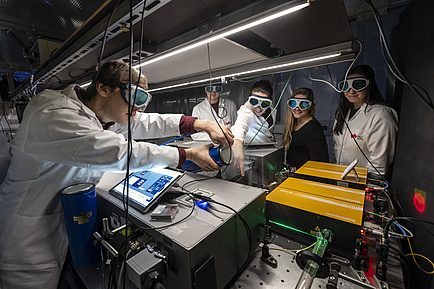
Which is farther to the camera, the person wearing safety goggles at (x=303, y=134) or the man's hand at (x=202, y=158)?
the person wearing safety goggles at (x=303, y=134)

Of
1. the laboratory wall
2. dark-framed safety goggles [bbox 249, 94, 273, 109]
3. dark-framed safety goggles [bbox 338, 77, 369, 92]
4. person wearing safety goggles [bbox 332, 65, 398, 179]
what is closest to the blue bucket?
the laboratory wall

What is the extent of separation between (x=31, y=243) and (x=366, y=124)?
9.23ft

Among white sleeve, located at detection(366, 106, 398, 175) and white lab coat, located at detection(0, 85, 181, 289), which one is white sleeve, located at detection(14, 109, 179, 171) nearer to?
white lab coat, located at detection(0, 85, 181, 289)

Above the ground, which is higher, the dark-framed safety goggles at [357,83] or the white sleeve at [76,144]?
the dark-framed safety goggles at [357,83]

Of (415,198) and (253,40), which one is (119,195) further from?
(415,198)

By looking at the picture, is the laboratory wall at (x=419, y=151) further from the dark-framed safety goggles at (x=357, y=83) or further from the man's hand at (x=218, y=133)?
the man's hand at (x=218, y=133)

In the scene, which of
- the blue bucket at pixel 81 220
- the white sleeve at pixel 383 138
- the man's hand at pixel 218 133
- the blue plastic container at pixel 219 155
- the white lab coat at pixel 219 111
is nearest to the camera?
the blue bucket at pixel 81 220

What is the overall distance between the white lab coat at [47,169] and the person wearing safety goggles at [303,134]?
167 cm

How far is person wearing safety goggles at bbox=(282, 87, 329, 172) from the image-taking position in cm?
204

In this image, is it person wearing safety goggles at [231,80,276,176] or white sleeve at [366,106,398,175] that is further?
person wearing safety goggles at [231,80,276,176]

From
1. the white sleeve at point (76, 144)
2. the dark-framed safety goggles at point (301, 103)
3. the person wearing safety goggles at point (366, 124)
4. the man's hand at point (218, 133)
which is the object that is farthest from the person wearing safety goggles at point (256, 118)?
the white sleeve at point (76, 144)

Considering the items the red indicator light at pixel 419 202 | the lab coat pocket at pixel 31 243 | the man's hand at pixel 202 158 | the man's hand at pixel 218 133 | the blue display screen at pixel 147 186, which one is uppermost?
the man's hand at pixel 218 133

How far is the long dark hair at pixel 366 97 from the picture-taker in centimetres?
181

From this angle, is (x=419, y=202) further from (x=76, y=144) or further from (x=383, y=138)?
(x=76, y=144)
